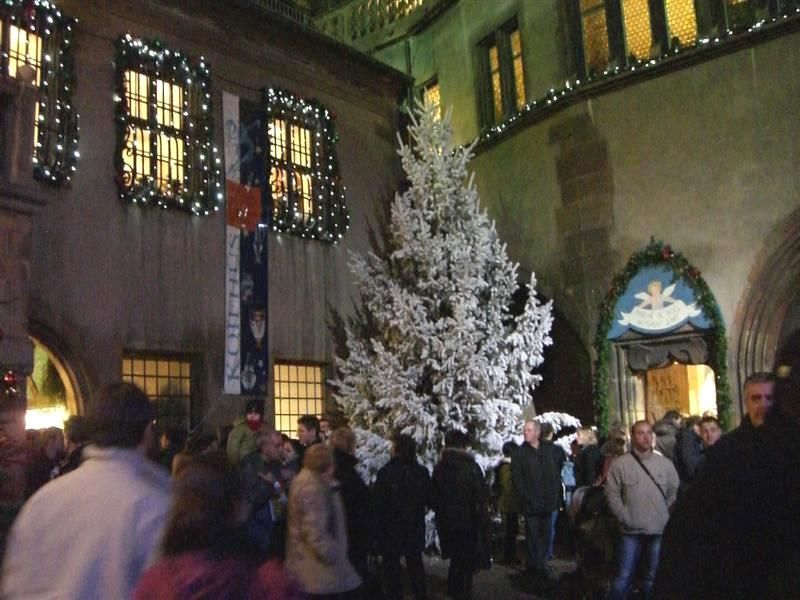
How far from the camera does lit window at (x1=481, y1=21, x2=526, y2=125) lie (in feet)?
56.5

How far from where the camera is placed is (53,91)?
500 inches

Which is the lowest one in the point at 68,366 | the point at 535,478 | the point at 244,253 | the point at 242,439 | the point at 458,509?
the point at 458,509

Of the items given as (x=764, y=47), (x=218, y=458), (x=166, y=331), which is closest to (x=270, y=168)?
(x=166, y=331)

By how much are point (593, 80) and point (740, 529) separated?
13.6m

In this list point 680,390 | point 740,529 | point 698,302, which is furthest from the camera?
point 680,390

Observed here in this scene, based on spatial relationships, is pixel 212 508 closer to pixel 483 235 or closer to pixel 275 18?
pixel 483 235

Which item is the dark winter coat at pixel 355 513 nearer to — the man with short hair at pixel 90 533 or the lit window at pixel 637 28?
the man with short hair at pixel 90 533

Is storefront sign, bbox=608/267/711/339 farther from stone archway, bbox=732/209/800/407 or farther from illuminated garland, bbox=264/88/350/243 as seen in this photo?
illuminated garland, bbox=264/88/350/243

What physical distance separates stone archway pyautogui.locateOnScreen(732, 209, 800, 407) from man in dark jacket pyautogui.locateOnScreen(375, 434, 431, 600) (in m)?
7.14

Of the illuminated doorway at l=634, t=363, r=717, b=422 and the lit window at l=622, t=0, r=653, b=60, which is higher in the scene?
the lit window at l=622, t=0, r=653, b=60

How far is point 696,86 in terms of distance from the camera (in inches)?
556

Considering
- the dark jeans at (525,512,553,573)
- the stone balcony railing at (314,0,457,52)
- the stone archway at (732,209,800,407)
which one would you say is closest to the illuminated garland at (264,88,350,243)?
the stone balcony railing at (314,0,457,52)

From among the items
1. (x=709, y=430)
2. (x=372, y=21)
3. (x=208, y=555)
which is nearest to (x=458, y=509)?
(x=709, y=430)

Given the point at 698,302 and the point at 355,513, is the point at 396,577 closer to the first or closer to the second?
the point at 355,513
